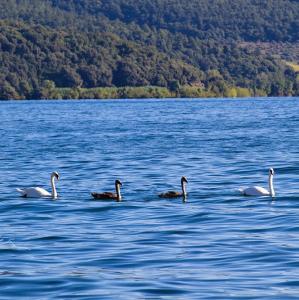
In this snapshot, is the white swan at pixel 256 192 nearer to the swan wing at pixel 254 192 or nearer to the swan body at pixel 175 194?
the swan wing at pixel 254 192

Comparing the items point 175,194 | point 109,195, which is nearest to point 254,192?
point 175,194

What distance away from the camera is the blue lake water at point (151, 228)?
55.0ft

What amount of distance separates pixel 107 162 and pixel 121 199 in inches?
546

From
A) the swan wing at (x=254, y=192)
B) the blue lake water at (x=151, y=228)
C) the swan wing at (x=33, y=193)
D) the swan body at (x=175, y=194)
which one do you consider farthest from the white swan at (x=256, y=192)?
the swan wing at (x=33, y=193)

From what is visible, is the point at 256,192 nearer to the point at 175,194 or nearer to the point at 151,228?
the point at 175,194

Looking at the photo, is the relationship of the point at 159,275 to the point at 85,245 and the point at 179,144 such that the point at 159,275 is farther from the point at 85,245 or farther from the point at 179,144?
the point at 179,144

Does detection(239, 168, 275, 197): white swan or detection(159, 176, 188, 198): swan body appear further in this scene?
detection(239, 168, 275, 197): white swan

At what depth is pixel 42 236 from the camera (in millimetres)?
22062

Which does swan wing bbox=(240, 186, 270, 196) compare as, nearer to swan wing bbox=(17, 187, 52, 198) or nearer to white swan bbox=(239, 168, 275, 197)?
white swan bbox=(239, 168, 275, 197)

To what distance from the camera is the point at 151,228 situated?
906 inches

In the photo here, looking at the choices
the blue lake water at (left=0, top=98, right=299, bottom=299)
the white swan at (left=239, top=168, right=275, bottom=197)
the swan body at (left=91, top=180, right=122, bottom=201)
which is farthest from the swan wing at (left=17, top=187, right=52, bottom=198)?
the white swan at (left=239, top=168, right=275, bottom=197)

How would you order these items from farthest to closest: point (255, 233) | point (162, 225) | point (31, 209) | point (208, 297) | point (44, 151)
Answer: point (44, 151), point (31, 209), point (162, 225), point (255, 233), point (208, 297)

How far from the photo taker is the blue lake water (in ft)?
55.0

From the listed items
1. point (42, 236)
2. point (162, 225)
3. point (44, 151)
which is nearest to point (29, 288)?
point (42, 236)
